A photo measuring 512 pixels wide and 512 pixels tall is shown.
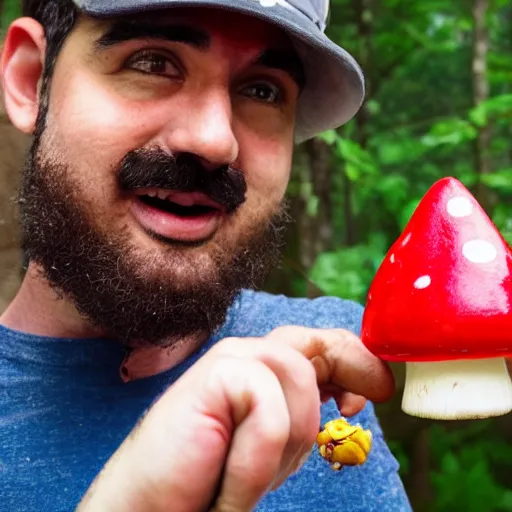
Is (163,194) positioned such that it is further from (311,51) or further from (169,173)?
(311,51)

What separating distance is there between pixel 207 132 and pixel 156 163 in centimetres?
10

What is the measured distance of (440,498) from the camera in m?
2.70

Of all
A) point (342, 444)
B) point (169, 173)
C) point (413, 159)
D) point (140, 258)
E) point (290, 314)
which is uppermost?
point (169, 173)

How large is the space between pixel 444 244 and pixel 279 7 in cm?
53

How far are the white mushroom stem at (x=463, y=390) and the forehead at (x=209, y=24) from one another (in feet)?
2.06

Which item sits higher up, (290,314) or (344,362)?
(344,362)

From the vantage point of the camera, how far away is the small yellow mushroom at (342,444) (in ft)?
3.30

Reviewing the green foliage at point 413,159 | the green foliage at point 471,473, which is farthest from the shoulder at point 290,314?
the green foliage at point 471,473

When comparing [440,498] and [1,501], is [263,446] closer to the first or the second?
[1,501]

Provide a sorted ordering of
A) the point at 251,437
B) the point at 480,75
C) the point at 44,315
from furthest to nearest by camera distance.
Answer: the point at 480,75 → the point at 44,315 → the point at 251,437

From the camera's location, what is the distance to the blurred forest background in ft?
8.18

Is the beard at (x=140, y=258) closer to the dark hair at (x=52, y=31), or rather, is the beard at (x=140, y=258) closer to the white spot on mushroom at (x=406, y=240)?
the dark hair at (x=52, y=31)

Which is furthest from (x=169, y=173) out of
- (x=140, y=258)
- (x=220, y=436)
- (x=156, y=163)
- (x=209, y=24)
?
(x=220, y=436)

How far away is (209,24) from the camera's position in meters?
0.98
